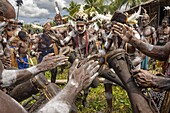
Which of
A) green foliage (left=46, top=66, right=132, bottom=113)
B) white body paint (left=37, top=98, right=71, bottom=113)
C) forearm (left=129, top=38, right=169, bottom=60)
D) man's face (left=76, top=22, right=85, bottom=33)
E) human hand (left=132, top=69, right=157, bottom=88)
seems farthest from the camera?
man's face (left=76, top=22, right=85, bottom=33)

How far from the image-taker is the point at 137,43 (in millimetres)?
3521

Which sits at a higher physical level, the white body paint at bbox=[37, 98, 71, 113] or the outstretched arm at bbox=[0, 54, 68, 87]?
the outstretched arm at bbox=[0, 54, 68, 87]

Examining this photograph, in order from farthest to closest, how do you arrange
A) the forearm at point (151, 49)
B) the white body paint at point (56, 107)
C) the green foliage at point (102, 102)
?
the green foliage at point (102, 102), the forearm at point (151, 49), the white body paint at point (56, 107)

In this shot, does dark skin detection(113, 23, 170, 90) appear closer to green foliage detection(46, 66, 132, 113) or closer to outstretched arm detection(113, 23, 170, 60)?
outstretched arm detection(113, 23, 170, 60)

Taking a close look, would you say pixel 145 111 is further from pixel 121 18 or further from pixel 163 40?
pixel 163 40

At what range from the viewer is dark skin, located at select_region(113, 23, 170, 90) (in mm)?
3061

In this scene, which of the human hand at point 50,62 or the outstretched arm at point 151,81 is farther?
the human hand at point 50,62

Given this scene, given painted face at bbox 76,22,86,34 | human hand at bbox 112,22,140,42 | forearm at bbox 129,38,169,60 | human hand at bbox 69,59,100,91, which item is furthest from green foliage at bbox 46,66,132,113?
human hand at bbox 69,59,100,91

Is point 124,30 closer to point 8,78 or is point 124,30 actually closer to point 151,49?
point 151,49

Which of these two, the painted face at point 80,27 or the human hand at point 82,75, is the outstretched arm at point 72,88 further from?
the painted face at point 80,27

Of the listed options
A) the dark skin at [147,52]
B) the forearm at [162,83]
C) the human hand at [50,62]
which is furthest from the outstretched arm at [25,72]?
the forearm at [162,83]

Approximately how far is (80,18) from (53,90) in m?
3.52

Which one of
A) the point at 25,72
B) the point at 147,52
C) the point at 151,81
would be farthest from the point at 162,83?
the point at 25,72

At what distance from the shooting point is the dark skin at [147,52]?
120 inches
